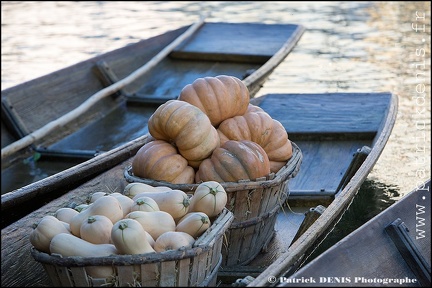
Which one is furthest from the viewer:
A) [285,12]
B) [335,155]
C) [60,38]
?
[285,12]

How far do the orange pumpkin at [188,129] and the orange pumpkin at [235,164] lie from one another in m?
0.05

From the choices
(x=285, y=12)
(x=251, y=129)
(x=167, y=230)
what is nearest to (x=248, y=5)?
(x=285, y=12)

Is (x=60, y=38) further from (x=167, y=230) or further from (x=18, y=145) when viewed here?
(x=167, y=230)

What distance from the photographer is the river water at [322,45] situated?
6074 millimetres

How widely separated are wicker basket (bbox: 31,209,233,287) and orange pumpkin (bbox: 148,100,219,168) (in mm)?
759

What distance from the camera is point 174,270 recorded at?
240 cm

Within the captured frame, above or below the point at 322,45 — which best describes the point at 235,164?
above

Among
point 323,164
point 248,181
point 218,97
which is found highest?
point 218,97

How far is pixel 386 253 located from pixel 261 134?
0.83m

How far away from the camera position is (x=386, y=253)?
2826mm

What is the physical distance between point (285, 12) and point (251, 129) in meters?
9.31

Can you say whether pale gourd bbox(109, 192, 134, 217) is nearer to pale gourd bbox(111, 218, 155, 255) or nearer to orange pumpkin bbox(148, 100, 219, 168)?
pale gourd bbox(111, 218, 155, 255)

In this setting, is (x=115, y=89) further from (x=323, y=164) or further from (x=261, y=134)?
(x=261, y=134)

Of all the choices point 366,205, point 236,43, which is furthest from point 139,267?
point 236,43
